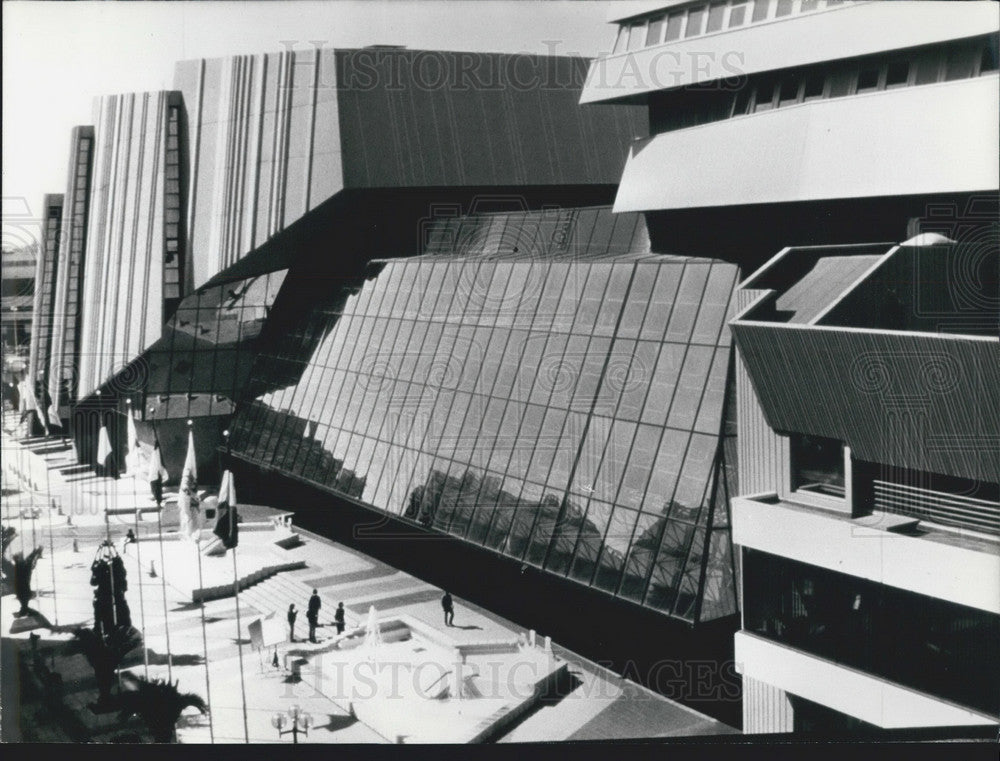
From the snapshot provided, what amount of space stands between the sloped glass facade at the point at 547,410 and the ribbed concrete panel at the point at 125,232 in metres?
7.26

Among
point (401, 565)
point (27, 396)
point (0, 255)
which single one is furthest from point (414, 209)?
point (27, 396)

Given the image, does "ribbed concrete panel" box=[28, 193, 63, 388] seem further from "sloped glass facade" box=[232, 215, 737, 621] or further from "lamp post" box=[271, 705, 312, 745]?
"lamp post" box=[271, 705, 312, 745]

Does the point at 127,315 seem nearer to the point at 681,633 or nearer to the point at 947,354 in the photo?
the point at 681,633

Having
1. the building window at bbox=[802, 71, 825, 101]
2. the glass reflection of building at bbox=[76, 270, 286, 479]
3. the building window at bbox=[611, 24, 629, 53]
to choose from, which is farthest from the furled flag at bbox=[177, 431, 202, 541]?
the building window at bbox=[802, 71, 825, 101]

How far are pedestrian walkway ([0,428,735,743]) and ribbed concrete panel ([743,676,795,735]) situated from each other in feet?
3.52

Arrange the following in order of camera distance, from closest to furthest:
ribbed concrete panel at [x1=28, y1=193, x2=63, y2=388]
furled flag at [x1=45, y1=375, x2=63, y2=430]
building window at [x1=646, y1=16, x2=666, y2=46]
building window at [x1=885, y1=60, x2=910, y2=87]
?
building window at [x1=885, y1=60, x2=910, y2=87]
building window at [x1=646, y1=16, x2=666, y2=46]
furled flag at [x1=45, y1=375, x2=63, y2=430]
ribbed concrete panel at [x1=28, y1=193, x2=63, y2=388]

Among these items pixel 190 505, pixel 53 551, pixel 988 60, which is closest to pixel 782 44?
pixel 988 60

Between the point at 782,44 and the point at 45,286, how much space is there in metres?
36.8

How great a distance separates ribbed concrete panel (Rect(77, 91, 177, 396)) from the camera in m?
29.8

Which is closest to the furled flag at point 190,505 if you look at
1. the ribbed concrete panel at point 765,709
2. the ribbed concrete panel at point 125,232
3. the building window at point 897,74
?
the ribbed concrete panel at point 125,232

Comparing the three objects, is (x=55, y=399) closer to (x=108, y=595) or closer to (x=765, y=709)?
(x=108, y=595)

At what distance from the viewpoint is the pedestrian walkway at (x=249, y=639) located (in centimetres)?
1795

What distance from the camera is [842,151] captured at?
50.8 ft

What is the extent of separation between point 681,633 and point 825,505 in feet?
14.3
